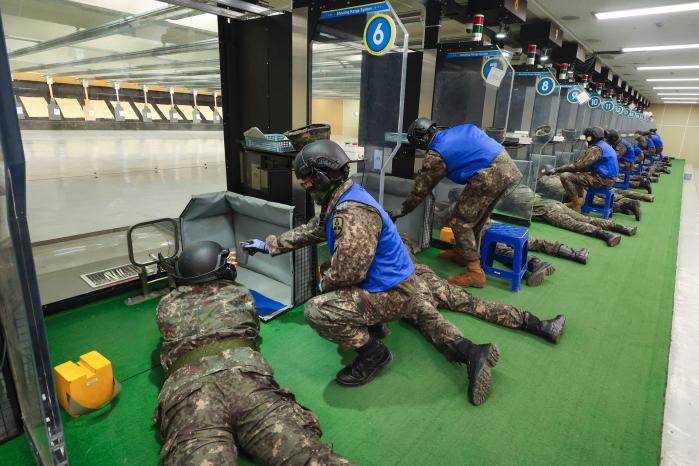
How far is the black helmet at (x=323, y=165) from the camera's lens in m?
2.07

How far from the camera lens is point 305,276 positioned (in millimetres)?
3080

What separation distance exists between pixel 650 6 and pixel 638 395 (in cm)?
534

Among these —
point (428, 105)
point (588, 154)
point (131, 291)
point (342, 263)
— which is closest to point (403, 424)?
point (342, 263)

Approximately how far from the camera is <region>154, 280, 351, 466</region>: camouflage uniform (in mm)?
1426

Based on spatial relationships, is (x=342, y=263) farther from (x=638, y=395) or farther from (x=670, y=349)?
(x=670, y=349)

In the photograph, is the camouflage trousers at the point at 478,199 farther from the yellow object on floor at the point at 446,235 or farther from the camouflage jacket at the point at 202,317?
the camouflage jacket at the point at 202,317

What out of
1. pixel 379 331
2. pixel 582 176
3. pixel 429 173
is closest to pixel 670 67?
pixel 582 176

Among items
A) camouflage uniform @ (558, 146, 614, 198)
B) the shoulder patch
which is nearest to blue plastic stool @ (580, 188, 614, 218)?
camouflage uniform @ (558, 146, 614, 198)

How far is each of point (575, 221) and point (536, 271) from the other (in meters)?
2.28

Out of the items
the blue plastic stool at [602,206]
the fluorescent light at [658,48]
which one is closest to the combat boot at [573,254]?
the blue plastic stool at [602,206]

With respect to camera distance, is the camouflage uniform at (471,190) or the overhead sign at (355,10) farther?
the camouflage uniform at (471,190)

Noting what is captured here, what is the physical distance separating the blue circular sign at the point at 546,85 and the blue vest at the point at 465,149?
3276 millimetres

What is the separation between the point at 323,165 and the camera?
2.07 metres

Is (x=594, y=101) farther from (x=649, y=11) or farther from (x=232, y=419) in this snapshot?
(x=232, y=419)
